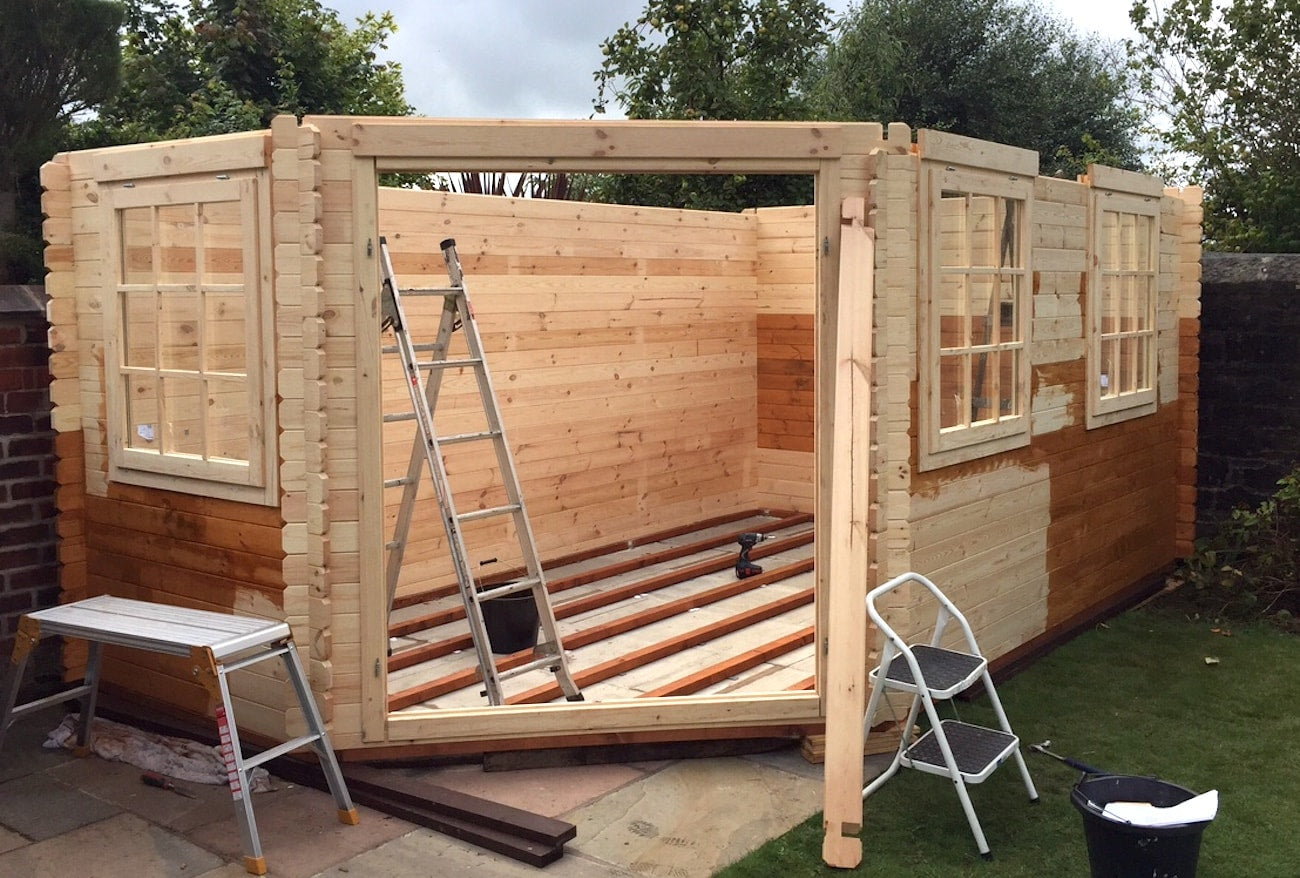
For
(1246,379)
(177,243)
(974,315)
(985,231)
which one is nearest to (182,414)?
(177,243)

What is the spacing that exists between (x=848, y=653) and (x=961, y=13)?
66.4ft

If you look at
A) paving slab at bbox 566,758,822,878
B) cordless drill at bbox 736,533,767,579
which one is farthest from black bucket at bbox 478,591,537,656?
cordless drill at bbox 736,533,767,579

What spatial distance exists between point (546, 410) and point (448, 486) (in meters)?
2.59

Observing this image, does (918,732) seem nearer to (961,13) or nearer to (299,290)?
(299,290)

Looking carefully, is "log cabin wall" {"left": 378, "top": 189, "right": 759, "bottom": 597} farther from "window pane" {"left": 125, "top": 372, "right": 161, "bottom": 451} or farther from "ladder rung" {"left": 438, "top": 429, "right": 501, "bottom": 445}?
"window pane" {"left": 125, "top": 372, "right": 161, "bottom": 451}

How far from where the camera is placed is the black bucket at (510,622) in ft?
20.9

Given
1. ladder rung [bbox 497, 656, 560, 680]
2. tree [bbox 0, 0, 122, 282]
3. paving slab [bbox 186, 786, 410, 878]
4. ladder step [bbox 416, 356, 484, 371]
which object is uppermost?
tree [bbox 0, 0, 122, 282]

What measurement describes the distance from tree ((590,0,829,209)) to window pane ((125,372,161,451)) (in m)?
10.3

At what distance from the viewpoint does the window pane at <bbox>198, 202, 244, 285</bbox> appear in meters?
4.90

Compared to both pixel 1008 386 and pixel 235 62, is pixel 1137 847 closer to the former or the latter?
pixel 1008 386

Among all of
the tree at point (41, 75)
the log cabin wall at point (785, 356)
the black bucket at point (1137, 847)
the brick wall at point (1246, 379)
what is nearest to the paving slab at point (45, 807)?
the black bucket at point (1137, 847)

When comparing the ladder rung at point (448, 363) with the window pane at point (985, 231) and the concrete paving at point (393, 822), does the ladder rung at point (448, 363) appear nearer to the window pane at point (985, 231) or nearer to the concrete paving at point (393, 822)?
the concrete paving at point (393, 822)

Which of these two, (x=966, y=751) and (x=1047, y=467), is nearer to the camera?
(x=966, y=751)

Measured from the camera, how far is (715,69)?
15969mm
